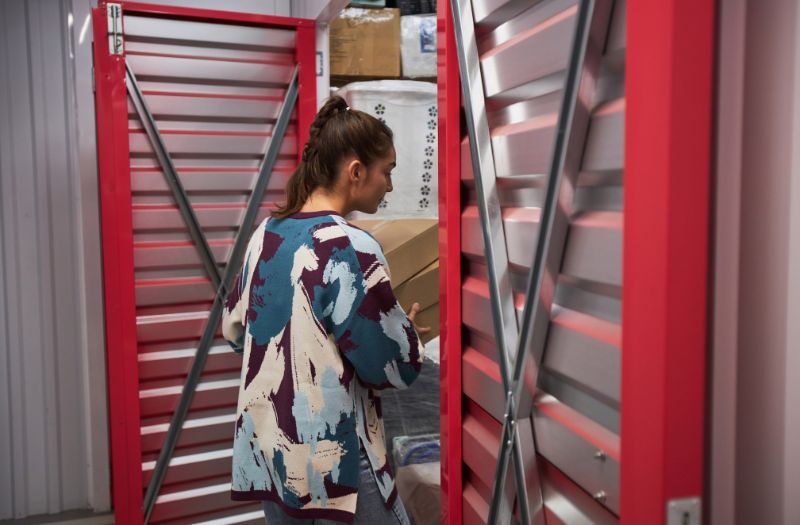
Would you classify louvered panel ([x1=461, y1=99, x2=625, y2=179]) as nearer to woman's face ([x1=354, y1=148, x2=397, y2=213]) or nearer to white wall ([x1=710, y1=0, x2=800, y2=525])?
white wall ([x1=710, y1=0, x2=800, y2=525])

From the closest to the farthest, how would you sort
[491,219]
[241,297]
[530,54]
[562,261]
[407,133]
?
[562,261] < [530,54] < [491,219] < [241,297] < [407,133]

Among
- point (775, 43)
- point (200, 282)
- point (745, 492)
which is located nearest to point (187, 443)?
point (200, 282)

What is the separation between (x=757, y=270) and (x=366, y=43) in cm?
311

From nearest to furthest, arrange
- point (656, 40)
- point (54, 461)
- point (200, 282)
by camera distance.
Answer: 1. point (656, 40)
2. point (200, 282)
3. point (54, 461)

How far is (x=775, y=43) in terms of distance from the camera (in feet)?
3.05

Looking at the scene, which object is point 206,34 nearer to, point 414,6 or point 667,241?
point 414,6

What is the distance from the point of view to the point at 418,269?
9.77ft

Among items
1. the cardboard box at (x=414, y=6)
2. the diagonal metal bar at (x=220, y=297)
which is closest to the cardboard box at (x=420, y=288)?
the diagonal metal bar at (x=220, y=297)

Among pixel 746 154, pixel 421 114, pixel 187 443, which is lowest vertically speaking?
pixel 187 443

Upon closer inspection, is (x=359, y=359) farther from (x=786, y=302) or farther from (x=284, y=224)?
(x=786, y=302)

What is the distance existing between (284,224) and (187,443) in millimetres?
1714

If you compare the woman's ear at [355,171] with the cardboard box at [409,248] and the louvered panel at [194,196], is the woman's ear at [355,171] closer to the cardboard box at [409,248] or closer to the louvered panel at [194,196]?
the cardboard box at [409,248]

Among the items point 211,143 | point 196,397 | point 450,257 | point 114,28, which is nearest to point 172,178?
point 211,143

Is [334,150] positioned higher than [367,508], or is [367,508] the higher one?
[334,150]
